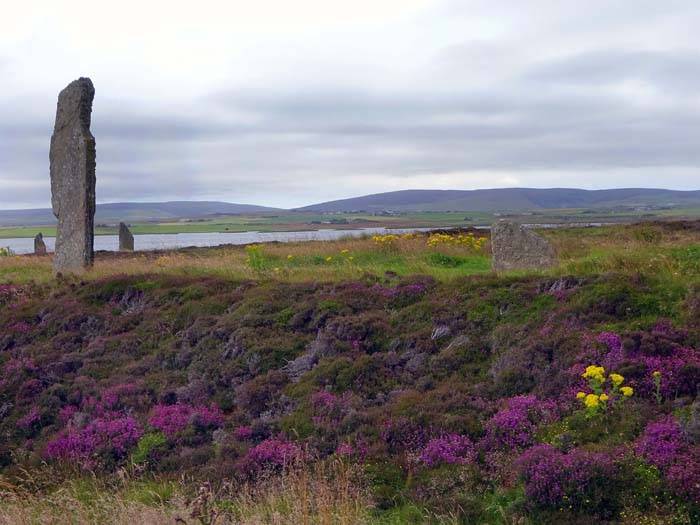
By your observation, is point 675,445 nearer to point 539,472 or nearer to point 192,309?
point 539,472

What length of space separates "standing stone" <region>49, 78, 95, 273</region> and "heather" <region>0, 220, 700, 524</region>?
16.5 feet

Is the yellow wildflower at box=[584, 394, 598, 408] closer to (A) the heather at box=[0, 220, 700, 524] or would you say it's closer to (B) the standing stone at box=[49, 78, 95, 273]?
(A) the heather at box=[0, 220, 700, 524]

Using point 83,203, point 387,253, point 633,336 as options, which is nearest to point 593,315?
point 633,336

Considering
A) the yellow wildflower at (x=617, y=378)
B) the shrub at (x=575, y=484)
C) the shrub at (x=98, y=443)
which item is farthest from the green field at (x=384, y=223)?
the shrub at (x=575, y=484)

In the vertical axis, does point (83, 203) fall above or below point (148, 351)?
above

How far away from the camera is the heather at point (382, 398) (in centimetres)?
724

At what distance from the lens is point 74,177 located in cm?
2023

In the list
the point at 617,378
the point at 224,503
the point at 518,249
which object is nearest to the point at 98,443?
the point at 224,503

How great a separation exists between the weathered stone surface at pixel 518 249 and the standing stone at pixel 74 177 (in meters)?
11.1

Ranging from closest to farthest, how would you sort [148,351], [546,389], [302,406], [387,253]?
[546,389] → [302,406] → [148,351] → [387,253]

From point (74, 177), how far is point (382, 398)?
1376 cm

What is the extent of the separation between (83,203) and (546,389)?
48.9ft

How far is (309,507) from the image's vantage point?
723 cm

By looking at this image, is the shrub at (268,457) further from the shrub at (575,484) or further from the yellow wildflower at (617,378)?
the yellow wildflower at (617,378)
